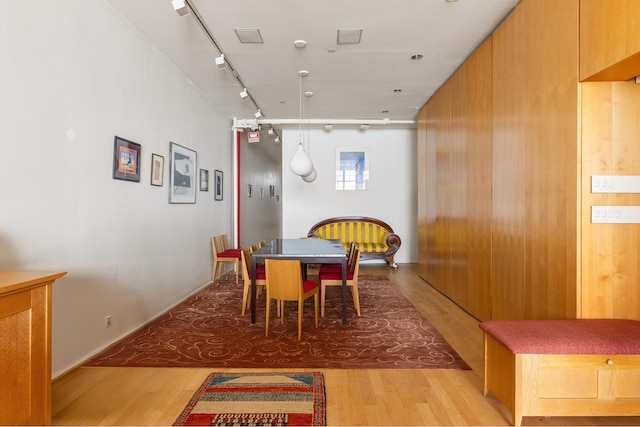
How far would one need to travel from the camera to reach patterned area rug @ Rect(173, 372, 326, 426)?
2.16 meters

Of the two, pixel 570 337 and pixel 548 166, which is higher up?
pixel 548 166

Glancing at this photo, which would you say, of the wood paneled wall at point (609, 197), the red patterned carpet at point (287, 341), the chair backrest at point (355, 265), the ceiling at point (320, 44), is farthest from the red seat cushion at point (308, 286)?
the ceiling at point (320, 44)

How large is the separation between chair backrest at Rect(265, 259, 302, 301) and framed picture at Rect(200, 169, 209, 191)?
275cm

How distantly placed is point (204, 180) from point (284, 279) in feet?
9.82

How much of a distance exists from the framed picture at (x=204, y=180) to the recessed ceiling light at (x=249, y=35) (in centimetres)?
239

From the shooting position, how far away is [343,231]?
27.0ft

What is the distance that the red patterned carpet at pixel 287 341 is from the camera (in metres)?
3.02

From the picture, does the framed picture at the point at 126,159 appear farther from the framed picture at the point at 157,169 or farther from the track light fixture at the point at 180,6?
the track light fixture at the point at 180,6

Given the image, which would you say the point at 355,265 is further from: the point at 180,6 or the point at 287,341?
the point at 180,6

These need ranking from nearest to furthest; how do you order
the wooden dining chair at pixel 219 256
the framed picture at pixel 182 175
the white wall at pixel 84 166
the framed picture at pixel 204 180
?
the white wall at pixel 84 166
the framed picture at pixel 182 175
the framed picture at pixel 204 180
the wooden dining chair at pixel 219 256

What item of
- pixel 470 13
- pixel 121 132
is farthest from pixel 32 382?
pixel 470 13

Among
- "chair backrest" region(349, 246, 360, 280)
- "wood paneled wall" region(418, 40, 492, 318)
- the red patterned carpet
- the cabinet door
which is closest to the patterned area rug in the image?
the red patterned carpet

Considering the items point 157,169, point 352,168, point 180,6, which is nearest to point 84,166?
point 157,169

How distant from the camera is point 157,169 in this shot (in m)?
4.23
